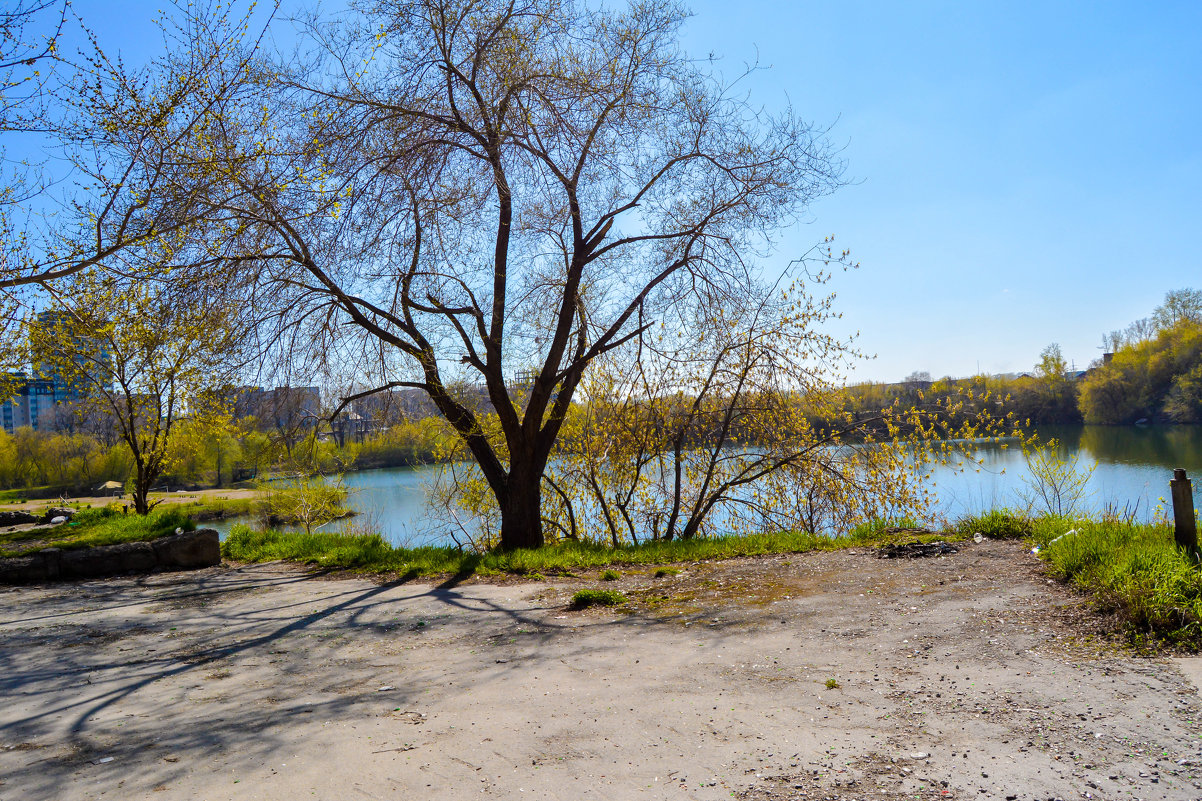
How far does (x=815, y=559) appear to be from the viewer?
834 centimetres

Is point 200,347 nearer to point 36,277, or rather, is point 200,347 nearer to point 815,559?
point 36,277

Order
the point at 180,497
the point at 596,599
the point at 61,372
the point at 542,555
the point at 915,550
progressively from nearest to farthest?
the point at 596,599 < the point at 915,550 < the point at 542,555 < the point at 61,372 < the point at 180,497

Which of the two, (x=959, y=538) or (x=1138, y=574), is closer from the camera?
(x=1138, y=574)

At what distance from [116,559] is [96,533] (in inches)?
52.2

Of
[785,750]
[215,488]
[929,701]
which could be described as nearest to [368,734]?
[785,750]

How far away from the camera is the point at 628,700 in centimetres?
427

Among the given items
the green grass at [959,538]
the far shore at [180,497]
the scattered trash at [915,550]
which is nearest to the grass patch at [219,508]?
the far shore at [180,497]

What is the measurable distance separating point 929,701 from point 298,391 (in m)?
8.71

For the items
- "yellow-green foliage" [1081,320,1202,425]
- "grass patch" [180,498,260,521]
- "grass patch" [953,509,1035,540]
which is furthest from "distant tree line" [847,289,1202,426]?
"grass patch" [180,498,260,521]

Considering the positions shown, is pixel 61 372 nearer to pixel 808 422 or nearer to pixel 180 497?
pixel 808 422

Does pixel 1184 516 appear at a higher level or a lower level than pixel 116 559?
higher

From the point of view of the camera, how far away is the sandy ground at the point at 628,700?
3.29m

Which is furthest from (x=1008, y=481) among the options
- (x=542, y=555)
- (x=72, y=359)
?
(x=72, y=359)

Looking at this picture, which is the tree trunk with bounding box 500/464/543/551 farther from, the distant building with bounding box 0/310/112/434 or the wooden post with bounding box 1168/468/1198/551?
the wooden post with bounding box 1168/468/1198/551
